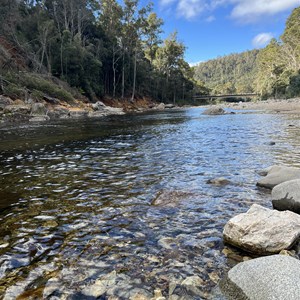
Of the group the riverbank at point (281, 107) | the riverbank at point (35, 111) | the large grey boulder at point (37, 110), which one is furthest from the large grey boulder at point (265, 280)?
the riverbank at point (281, 107)

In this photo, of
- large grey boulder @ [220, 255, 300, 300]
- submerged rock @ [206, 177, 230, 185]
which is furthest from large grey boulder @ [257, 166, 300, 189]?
large grey boulder @ [220, 255, 300, 300]

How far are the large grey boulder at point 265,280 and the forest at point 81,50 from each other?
27.8 metres

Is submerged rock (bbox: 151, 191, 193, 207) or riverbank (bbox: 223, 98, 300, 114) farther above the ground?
submerged rock (bbox: 151, 191, 193, 207)

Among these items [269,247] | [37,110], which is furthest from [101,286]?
[37,110]

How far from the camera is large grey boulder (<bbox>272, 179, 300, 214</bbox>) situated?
4.57m

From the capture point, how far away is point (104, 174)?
712 cm

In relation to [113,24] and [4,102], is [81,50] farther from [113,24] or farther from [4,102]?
[4,102]

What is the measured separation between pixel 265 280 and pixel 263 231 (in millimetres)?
1185

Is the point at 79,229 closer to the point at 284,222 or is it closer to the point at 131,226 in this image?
the point at 131,226

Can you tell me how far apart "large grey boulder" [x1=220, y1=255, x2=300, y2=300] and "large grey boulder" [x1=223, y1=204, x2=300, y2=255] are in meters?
0.73

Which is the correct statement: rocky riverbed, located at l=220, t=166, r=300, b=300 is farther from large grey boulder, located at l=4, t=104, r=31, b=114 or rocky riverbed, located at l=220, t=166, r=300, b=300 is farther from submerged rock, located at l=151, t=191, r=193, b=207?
large grey boulder, located at l=4, t=104, r=31, b=114

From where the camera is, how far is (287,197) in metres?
4.66

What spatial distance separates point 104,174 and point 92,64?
41.0 m

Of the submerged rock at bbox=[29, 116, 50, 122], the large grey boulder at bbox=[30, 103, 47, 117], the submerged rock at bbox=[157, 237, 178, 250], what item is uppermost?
the large grey boulder at bbox=[30, 103, 47, 117]
